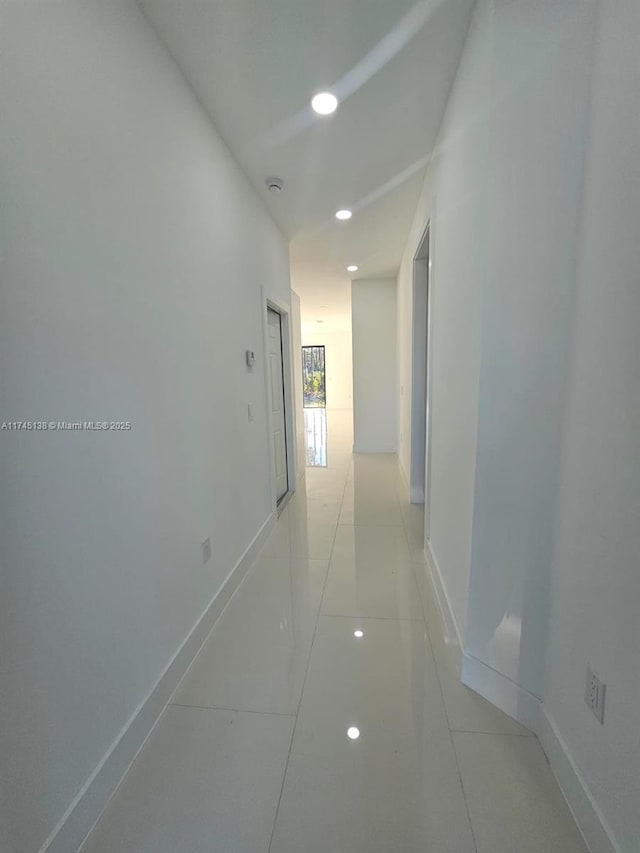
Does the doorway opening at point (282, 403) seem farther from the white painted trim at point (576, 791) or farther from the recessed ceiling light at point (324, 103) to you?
the white painted trim at point (576, 791)

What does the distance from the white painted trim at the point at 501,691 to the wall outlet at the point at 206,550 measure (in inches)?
51.9

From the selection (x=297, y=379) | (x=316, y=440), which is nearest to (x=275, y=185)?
(x=297, y=379)

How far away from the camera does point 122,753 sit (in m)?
1.24

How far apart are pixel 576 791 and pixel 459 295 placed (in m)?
1.81

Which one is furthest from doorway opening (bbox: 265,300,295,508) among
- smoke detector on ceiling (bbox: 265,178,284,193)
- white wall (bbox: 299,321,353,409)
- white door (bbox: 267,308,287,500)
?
white wall (bbox: 299,321,353,409)

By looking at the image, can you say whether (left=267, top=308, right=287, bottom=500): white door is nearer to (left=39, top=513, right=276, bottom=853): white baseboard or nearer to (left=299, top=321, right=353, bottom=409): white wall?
(left=39, top=513, right=276, bottom=853): white baseboard

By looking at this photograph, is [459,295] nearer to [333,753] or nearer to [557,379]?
[557,379]

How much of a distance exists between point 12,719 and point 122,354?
1.06 meters

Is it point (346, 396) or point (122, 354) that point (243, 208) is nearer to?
point (122, 354)

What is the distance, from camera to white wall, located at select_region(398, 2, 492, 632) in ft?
4.59

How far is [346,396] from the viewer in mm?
11297

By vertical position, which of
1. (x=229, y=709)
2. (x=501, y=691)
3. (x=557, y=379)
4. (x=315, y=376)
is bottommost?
(x=229, y=709)

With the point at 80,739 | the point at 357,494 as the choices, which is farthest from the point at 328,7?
the point at 357,494

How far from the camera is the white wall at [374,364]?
5621 millimetres
